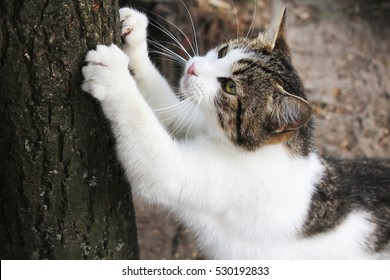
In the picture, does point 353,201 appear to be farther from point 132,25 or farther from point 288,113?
point 132,25

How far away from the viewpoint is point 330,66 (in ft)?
16.7

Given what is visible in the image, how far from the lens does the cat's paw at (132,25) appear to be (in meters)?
2.27

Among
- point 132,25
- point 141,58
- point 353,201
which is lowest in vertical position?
point 353,201

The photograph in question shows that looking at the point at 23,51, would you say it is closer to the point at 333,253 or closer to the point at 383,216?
the point at 333,253

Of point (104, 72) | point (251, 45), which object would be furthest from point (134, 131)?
point (251, 45)

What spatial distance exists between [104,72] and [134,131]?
0.28m

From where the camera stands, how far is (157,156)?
6.82 feet

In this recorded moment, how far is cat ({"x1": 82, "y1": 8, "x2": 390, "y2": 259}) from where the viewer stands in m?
2.05

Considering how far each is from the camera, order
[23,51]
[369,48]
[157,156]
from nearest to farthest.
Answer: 1. [23,51]
2. [157,156]
3. [369,48]

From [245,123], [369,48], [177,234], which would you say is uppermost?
[369,48]

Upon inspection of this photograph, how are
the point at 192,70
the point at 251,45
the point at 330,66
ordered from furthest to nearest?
1. the point at 330,66
2. the point at 251,45
3. the point at 192,70

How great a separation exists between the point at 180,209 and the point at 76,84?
829 mm

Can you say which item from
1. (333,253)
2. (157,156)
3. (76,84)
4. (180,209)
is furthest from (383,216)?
(76,84)

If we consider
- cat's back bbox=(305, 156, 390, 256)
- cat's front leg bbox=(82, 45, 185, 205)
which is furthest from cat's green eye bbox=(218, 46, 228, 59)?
cat's back bbox=(305, 156, 390, 256)
